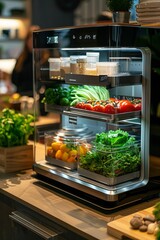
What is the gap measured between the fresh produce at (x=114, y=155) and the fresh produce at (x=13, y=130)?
54cm

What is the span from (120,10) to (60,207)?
81 centimetres

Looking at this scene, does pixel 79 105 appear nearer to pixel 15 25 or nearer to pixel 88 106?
pixel 88 106

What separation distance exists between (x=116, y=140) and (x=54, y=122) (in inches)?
61.2

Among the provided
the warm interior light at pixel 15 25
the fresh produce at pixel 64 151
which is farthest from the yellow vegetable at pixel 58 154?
the warm interior light at pixel 15 25

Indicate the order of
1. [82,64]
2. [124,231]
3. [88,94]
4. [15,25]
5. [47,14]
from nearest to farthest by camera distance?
[124,231] < [82,64] < [88,94] < [47,14] < [15,25]

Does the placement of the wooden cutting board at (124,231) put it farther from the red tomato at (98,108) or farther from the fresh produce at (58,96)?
the fresh produce at (58,96)

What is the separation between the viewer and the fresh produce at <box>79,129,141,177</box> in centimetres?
151

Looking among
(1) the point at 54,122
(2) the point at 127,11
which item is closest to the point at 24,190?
(2) the point at 127,11

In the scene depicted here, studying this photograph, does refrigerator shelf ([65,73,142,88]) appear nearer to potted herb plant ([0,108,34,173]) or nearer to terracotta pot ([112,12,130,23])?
terracotta pot ([112,12,130,23])

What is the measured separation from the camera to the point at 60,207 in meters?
1.54

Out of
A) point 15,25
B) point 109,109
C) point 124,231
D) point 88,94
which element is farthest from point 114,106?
point 15,25

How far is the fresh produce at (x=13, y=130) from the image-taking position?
6.57 ft

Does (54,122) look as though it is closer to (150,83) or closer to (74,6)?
(150,83)

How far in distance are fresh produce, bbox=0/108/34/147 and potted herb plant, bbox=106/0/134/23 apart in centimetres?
73
